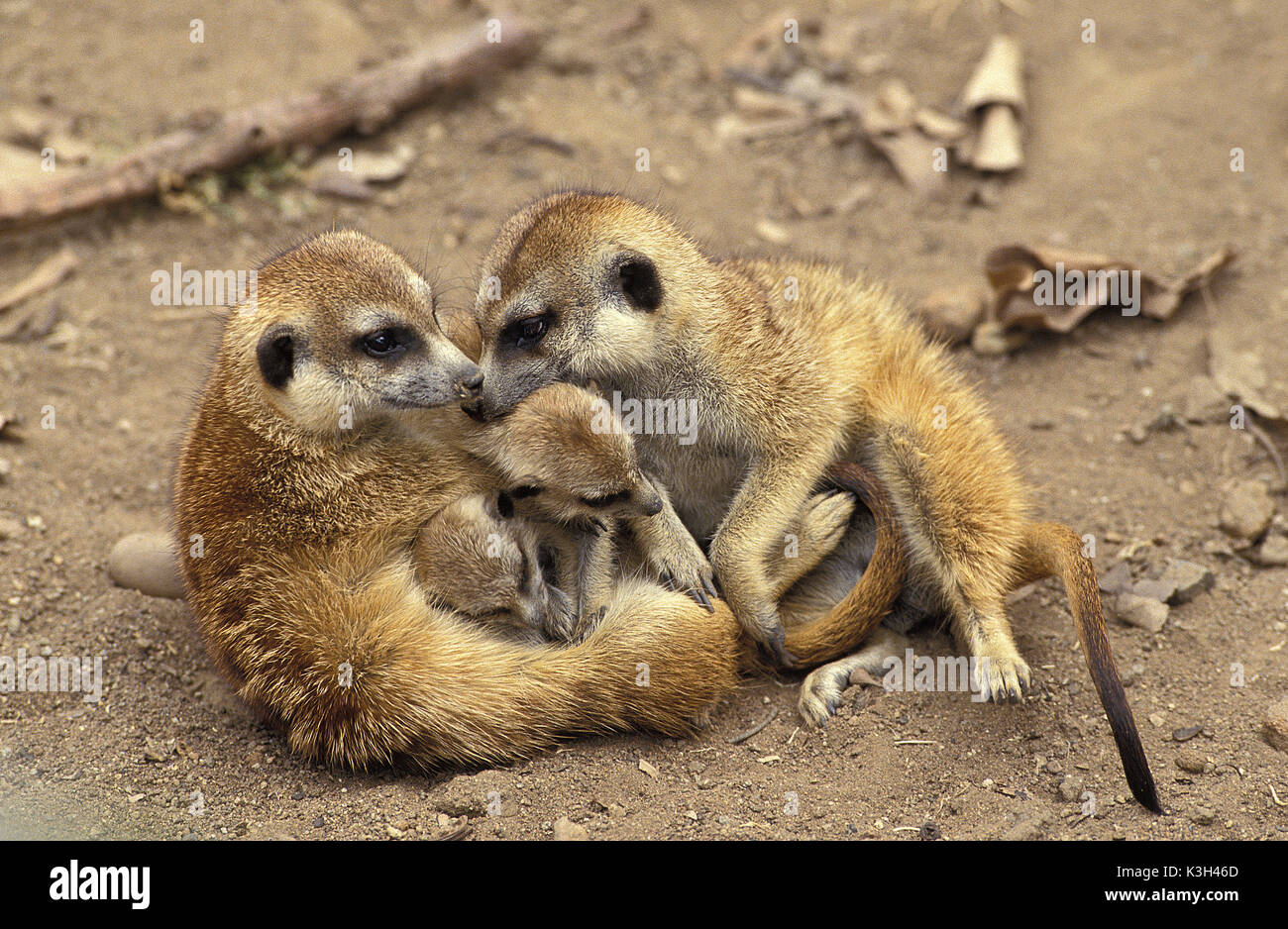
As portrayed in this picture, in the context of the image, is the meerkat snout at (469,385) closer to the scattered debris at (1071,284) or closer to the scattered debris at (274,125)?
the scattered debris at (1071,284)

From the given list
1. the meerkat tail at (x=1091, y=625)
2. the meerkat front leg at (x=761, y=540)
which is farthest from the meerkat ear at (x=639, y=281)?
the meerkat tail at (x=1091, y=625)

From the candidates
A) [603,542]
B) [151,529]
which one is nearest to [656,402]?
[603,542]

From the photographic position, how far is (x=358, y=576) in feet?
12.3

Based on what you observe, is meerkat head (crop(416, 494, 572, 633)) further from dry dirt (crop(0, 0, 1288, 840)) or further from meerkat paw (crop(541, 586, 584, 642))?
dry dirt (crop(0, 0, 1288, 840))

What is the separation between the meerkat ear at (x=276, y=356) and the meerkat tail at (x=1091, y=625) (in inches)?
103

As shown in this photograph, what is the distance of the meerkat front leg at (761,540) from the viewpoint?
4.04m

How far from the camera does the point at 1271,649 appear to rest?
13.0 ft

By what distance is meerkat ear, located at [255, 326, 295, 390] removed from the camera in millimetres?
3672

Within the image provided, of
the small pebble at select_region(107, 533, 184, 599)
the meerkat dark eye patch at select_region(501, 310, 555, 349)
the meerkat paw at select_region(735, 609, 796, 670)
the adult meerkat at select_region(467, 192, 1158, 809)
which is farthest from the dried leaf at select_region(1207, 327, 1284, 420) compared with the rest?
the small pebble at select_region(107, 533, 184, 599)

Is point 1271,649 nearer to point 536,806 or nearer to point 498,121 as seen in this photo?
point 536,806

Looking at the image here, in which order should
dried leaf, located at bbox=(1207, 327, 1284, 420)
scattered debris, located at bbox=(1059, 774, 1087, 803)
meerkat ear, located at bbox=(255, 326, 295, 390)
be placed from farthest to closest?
dried leaf, located at bbox=(1207, 327, 1284, 420), meerkat ear, located at bbox=(255, 326, 295, 390), scattered debris, located at bbox=(1059, 774, 1087, 803)

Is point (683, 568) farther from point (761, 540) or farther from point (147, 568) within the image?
point (147, 568)

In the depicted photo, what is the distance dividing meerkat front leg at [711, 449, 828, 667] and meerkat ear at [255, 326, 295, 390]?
161cm

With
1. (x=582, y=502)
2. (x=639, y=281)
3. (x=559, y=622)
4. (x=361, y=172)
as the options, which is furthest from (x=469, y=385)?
(x=361, y=172)
